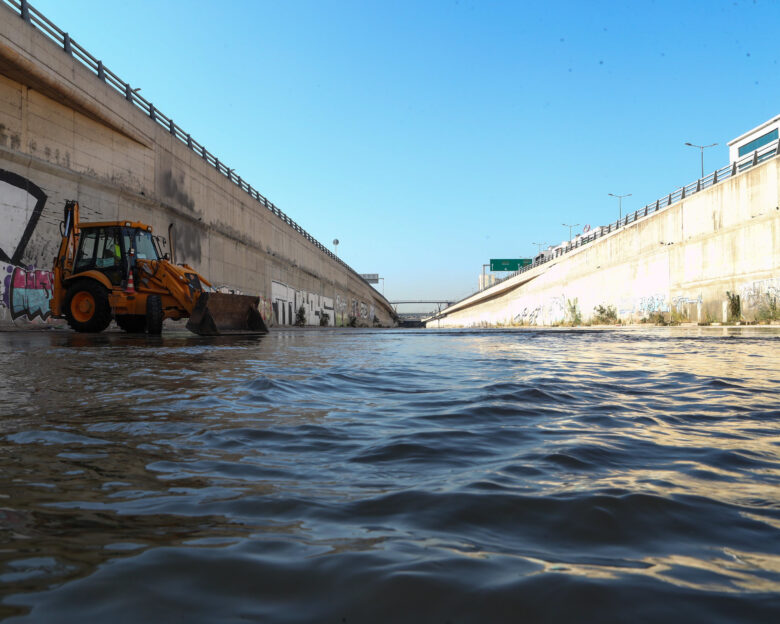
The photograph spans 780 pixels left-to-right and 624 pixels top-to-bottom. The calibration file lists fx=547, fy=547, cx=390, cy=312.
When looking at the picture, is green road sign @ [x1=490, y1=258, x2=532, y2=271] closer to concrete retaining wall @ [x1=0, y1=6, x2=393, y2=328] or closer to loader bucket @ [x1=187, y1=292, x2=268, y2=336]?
concrete retaining wall @ [x1=0, y1=6, x2=393, y2=328]

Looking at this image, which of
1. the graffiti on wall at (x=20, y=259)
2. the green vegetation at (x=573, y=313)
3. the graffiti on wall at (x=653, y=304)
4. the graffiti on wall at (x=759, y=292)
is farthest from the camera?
the green vegetation at (x=573, y=313)

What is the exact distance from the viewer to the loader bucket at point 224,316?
52.0ft

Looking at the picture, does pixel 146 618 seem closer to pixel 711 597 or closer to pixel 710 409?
pixel 711 597

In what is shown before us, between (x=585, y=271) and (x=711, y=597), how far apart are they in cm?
4533

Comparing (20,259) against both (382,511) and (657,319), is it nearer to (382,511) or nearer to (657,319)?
(382,511)

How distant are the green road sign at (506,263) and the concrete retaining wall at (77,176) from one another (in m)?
61.2

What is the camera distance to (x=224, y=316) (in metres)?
18.0

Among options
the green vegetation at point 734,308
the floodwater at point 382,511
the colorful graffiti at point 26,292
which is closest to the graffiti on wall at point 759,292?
the green vegetation at point 734,308

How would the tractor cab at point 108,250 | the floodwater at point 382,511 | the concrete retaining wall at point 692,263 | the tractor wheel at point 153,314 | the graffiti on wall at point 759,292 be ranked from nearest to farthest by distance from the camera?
the floodwater at point 382,511, the tractor cab at point 108,250, the tractor wheel at point 153,314, the graffiti on wall at point 759,292, the concrete retaining wall at point 692,263

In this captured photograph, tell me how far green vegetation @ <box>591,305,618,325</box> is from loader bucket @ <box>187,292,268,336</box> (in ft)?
88.2

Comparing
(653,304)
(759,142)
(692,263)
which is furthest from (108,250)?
(759,142)

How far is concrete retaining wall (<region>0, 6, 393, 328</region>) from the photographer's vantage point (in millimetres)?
16078

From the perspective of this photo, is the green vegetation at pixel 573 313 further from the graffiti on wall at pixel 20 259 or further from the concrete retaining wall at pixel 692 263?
the graffiti on wall at pixel 20 259

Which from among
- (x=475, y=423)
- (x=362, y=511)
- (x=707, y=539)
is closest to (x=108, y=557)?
(x=362, y=511)
